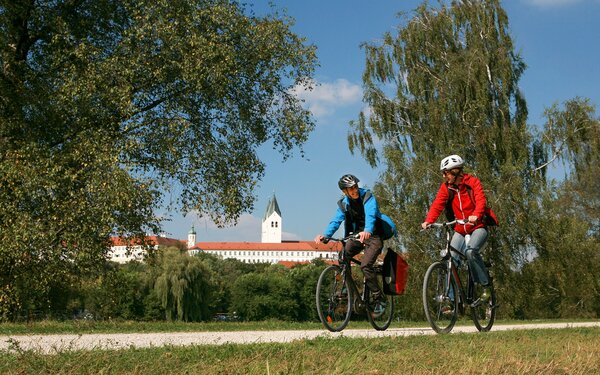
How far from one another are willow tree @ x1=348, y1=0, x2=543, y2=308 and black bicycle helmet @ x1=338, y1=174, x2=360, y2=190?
18999 mm

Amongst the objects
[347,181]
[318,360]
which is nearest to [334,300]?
[347,181]

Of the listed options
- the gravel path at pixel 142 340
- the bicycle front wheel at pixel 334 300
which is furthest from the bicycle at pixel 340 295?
the gravel path at pixel 142 340

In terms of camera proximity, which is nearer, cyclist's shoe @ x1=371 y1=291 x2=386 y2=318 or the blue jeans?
the blue jeans

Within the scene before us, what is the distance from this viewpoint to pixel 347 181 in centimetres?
843

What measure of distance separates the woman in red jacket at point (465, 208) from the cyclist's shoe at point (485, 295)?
170mm

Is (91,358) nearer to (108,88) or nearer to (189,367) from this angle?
(189,367)

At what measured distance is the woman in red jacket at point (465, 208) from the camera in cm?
834

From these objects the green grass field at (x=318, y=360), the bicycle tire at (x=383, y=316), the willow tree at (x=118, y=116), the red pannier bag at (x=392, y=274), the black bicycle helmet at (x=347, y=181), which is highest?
the willow tree at (x=118, y=116)

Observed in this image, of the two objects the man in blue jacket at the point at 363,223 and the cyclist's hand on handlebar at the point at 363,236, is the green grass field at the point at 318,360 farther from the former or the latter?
the man in blue jacket at the point at 363,223

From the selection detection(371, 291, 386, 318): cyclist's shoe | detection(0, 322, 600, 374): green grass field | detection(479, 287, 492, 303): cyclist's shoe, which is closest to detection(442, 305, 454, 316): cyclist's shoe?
detection(479, 287, 492, 303): cyclist's shoe

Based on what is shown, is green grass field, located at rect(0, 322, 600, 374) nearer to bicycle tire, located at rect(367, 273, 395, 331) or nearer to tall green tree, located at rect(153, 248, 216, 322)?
bicycle tire, located at rect(367, 273, 395, 331)

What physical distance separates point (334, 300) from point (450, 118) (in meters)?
22.0

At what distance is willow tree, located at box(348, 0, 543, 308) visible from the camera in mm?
27469

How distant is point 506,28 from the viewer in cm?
3039
